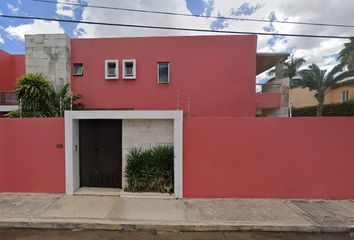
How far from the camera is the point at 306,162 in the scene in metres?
6.20

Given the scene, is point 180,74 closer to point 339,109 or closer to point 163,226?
point 163,226

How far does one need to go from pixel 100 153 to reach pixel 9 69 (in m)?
13.0

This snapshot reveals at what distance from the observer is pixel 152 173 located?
644 cm

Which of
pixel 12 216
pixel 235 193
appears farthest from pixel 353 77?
pixel 12 216

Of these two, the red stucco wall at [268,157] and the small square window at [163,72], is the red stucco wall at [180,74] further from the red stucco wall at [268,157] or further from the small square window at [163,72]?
the red stucco wall at [268,157]

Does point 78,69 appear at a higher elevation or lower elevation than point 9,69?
lower

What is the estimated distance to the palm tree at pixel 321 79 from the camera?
17.7m

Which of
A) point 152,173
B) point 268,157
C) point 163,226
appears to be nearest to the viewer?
point 163,226

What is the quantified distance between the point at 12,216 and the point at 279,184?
20.8 feet

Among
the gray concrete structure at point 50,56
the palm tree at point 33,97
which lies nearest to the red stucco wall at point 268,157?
the palm tree at point 33,97

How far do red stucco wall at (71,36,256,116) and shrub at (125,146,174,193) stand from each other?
5.81 metres

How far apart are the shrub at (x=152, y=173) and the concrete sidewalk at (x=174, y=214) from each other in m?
0.45

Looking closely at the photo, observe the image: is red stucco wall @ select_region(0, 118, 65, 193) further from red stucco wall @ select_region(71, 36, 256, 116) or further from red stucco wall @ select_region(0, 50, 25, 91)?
red stucco wall @ select_region(0, 50, 25, 91)

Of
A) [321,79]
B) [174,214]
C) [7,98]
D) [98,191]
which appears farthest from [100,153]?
[321,79]
